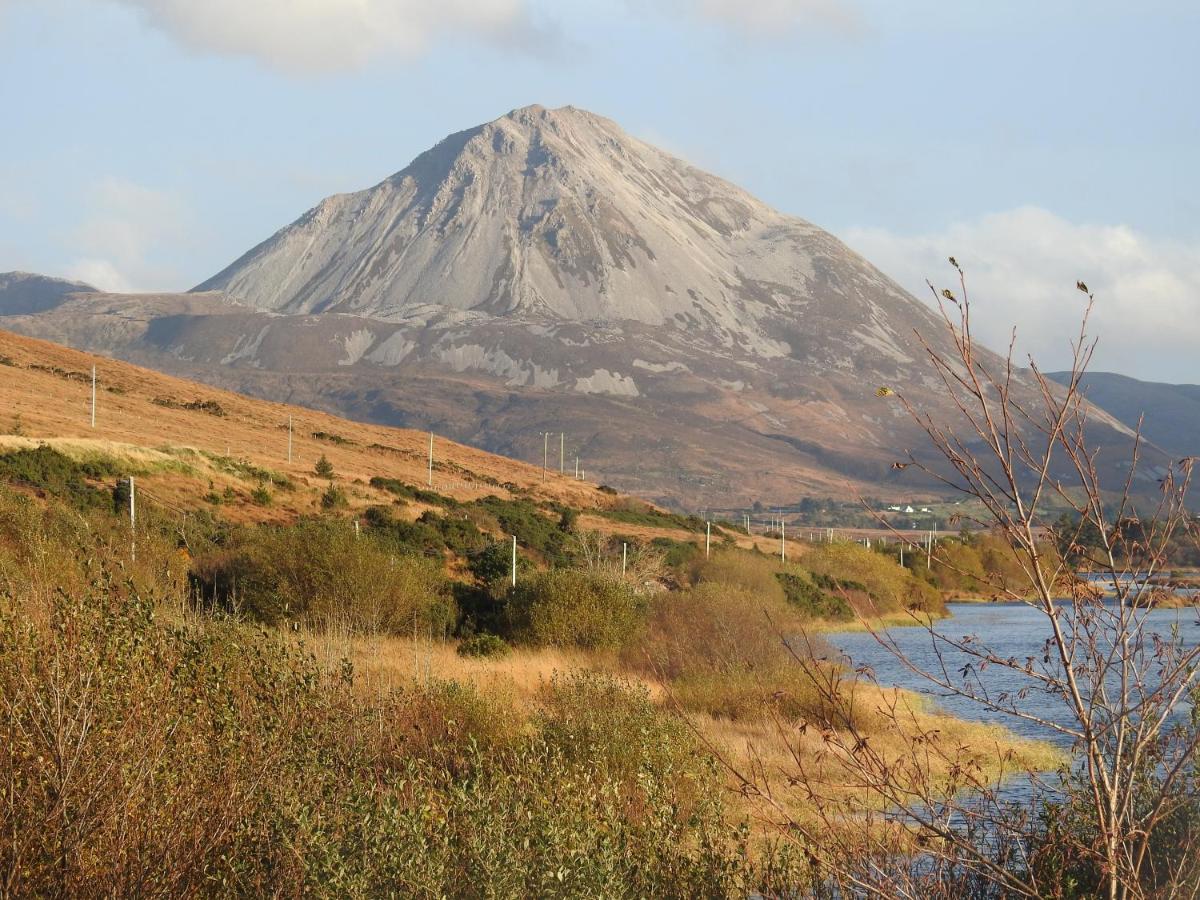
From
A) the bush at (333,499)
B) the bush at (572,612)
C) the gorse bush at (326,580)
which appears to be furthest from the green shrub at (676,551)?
the gorse bush at (326,580)

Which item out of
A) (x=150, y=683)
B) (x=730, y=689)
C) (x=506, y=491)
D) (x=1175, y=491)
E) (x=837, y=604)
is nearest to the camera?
(x=1175, y=491)

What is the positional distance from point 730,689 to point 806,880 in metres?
14.1

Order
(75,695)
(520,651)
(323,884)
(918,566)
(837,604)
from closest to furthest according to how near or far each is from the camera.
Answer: (323,884) → (75,695) → (520,651) → (837,604) → (918,566)

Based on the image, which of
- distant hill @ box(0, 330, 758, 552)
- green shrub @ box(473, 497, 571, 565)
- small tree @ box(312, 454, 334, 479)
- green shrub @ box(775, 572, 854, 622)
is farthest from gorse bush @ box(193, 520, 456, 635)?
green shrub @ box(775, 572, 854, 622)

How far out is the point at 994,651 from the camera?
13.6 m

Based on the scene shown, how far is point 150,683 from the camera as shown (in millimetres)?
8641

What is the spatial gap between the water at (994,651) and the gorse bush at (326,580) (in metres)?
9.35

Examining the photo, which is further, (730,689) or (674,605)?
(674,605)

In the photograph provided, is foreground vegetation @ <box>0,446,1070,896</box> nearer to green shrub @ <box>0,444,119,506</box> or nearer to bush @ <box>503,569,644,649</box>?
bush @ <box>503,569,644,649</box>

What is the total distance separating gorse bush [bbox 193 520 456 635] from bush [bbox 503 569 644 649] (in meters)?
1.62

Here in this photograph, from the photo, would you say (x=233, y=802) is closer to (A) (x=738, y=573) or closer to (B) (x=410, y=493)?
(A) (x=738, y=573)

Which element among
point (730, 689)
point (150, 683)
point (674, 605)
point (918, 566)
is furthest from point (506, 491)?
point (150, 683)

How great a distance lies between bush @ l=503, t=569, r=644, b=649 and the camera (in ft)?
96.2

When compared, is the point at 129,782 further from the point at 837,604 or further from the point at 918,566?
the point at 918,566
